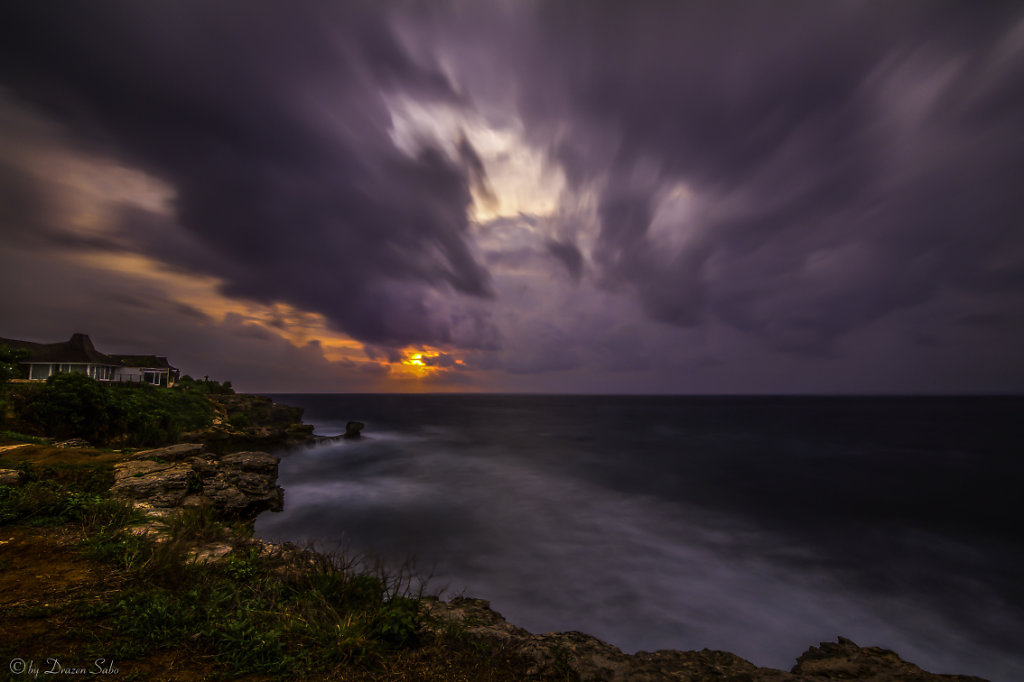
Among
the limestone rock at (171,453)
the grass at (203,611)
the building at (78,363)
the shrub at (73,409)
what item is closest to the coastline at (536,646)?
the grass at (203,611)

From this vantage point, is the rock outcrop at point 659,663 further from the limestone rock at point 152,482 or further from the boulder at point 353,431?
the boulder at point 353,431

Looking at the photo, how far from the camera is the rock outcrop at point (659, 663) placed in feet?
17.6

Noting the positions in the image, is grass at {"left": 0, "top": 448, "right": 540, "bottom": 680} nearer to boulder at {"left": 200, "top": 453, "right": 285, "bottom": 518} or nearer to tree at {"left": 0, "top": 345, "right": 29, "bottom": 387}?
boulder at {"left": 200, "top": 453, "right": 285, "bottom": 518}

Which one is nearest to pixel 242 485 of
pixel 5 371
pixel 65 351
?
pixel 5 371

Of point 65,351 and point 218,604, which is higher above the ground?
point 65,351

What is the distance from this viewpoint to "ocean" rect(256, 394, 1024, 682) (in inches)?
442

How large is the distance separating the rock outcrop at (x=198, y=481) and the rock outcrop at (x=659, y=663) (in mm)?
8392

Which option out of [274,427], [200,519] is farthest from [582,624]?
[274,427]

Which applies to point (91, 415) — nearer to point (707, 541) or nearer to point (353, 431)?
point (353, 431)

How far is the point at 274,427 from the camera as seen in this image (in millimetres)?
41188

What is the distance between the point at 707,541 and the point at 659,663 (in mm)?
14046

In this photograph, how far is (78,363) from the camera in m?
Answer: 36.8

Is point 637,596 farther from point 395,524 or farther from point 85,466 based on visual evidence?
point 85,466

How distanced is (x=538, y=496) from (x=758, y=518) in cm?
1274
